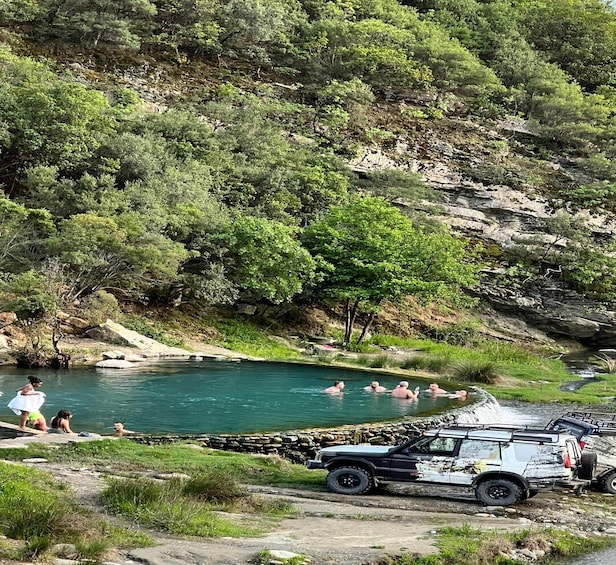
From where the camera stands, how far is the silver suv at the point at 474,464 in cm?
1183

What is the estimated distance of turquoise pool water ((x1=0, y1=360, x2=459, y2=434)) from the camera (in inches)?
709

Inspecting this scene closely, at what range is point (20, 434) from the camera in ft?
48.2

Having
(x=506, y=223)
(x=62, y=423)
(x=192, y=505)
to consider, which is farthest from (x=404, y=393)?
(x=506, y=223)

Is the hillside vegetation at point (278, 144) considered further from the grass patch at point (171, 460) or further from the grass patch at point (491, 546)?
the grass patch at point (491, 546)

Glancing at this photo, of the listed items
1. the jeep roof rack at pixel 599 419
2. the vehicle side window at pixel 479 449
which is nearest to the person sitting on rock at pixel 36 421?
the vehicle side window at pixel 479 449

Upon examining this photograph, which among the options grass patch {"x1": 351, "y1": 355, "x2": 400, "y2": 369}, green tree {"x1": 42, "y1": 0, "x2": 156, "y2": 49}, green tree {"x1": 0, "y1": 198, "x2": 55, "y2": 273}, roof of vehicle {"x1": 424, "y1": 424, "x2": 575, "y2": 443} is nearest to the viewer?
roof of vehicle {"x1": 424, "y1": 424, "x2": 575, "y2": 443}

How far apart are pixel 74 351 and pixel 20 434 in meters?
13.1

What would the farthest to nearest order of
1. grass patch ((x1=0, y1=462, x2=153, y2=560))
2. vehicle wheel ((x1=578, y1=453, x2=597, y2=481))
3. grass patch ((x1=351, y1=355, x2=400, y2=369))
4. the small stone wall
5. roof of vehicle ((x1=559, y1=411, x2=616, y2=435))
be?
grass patch ((x1=351, y1=355, x2=400, y2=369)) → roof of vehicle ((x1=559, y1=411, x2=616, y2=435)) → the small stone wall → vehicle wheel ((x1=578, y1=453, x2=597, y2=481)) → grass patch ((x1=0, y1=462, x2=153, y2=560))

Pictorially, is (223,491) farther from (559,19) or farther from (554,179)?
(559,19)

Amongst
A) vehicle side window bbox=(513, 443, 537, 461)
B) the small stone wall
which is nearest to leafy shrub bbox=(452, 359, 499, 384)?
the small stone wall

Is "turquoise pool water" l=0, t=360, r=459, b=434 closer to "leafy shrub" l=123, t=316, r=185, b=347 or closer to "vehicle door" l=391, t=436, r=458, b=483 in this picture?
"leafy shrub" l=123, t=316, r=185, b=347

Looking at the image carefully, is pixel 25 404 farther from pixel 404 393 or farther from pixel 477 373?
pixel 477 373

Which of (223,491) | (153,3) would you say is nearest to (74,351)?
(223,491)

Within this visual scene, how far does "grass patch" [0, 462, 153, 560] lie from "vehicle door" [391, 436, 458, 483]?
215 inches
